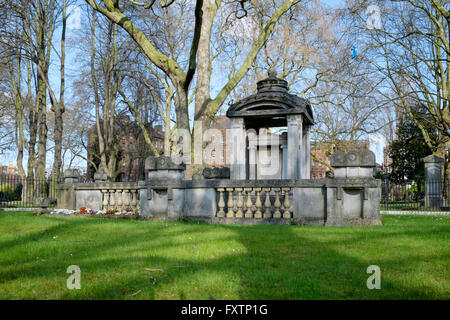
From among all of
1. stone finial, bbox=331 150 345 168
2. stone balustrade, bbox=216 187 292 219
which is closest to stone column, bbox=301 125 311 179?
stone balustrade, bbox=216 187 292 219

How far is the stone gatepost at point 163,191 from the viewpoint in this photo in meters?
9.99

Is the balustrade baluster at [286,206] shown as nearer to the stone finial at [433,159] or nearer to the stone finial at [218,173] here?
the stone finial at [218,173]

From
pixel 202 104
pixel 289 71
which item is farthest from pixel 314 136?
pixel 202 104

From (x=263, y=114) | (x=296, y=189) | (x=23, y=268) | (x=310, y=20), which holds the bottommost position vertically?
(x=23, y=268)

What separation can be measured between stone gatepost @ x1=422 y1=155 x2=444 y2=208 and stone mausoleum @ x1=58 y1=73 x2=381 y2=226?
9217mm

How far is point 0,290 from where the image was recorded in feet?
12.3

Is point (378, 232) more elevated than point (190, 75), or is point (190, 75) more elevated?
point (190, 75)

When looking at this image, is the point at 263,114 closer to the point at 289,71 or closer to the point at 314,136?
the point at 289,71

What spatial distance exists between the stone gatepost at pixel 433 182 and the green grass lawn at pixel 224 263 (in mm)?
13328

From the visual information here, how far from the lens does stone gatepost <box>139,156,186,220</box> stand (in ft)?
32.8

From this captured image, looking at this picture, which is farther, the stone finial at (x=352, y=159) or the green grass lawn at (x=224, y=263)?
the stone finial at (x=352, y=159)

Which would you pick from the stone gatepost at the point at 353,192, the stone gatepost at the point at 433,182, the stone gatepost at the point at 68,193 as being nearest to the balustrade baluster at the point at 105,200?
the stone gatepost at the point at 68,193

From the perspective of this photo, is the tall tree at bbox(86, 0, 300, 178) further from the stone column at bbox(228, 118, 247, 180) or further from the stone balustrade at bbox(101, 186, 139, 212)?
the stone balustrade at bbox(101, 186, 139, 212)
